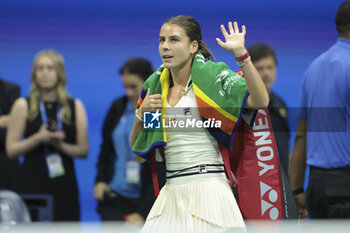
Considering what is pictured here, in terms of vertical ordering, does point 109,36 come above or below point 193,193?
above

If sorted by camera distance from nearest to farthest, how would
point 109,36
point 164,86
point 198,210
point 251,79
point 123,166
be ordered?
point 251,79, point 198,210, point 164,86, point 123,166, point 109,36

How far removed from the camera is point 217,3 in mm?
4684

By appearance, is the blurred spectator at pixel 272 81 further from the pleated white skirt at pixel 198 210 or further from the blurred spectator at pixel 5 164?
the blurred spectator at pixel 5 164

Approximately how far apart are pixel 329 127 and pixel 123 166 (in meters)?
1.54

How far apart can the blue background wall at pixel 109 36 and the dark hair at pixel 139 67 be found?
14cm

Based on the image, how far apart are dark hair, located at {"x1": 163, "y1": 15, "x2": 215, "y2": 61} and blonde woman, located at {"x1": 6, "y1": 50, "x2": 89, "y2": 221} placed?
1761 mm

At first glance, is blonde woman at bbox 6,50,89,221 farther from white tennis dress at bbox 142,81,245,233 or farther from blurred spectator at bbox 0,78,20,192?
white tennis dress at bbox 142,81,245,233

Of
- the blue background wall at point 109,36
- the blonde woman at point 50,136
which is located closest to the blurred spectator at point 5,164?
the blonde woman at point 50,136

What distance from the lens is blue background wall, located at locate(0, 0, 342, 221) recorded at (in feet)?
15.7

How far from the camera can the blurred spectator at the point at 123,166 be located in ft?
14.2

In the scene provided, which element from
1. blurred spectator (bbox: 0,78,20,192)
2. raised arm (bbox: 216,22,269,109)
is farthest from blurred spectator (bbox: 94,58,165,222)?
raised arm (bbox: 216,22,269,109)

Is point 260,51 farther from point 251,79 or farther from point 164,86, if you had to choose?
point 251,79

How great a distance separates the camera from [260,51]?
4.55m

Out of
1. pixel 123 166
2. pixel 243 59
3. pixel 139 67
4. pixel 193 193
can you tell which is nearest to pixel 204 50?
pixel 243 59
